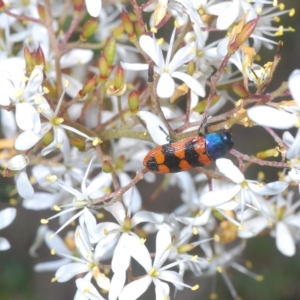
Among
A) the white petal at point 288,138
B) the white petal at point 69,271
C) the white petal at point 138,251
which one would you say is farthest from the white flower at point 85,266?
the white petal at point 288,138

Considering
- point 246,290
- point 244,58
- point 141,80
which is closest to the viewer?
point 244,58

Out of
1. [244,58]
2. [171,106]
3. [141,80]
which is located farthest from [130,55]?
[244,58]

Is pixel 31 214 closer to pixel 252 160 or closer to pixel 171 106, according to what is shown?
pixel 171 106

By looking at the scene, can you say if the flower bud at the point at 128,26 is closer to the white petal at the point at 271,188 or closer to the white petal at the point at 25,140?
the white petal at the point at 25,140

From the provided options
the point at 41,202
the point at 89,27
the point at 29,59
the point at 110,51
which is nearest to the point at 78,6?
the point at 89,27

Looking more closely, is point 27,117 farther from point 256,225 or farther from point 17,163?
point 256,225

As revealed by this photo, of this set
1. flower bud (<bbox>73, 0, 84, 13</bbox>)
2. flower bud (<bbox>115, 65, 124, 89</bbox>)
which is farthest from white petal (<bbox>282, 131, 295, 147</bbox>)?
flower bud (<bbox>73, 0, 84, 13</bbox>)
